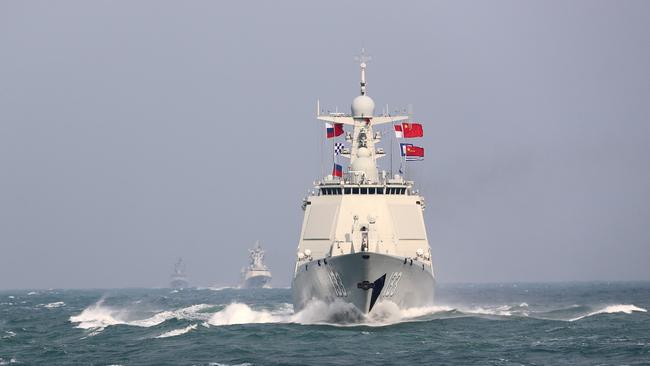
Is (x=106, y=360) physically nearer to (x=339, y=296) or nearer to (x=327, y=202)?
(x=339, y=296)

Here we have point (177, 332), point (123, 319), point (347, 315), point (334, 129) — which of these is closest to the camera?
point (347, 315)

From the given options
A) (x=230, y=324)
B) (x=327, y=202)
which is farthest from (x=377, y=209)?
(x=230, y=324)

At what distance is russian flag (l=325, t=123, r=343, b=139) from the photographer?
62844 mm

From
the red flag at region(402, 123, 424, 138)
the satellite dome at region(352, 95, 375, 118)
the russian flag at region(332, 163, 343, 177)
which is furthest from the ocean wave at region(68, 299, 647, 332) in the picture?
the satellite dome at region(352, 95, 375, 118)

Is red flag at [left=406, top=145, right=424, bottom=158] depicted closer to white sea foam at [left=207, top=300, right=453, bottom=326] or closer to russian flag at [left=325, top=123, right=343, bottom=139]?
russian flag at [left=325, top=123, right=343, bottom=139]

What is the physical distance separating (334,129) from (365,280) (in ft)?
55.0

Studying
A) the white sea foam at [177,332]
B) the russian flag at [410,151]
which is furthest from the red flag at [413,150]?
the white sea foam at [177,332]

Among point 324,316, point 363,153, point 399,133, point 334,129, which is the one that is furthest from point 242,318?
point 399,133

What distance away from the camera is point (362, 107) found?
6272 centimetres

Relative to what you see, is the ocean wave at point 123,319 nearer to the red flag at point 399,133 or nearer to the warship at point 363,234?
the warship at point 363,234

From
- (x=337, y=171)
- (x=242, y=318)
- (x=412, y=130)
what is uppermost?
(x=412, y=130)

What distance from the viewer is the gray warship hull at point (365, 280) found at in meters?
48.2

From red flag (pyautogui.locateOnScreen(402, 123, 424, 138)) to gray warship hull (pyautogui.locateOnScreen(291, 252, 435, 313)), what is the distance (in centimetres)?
1004

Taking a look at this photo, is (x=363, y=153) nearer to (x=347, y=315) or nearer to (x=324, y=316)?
(x=324, y=316)
